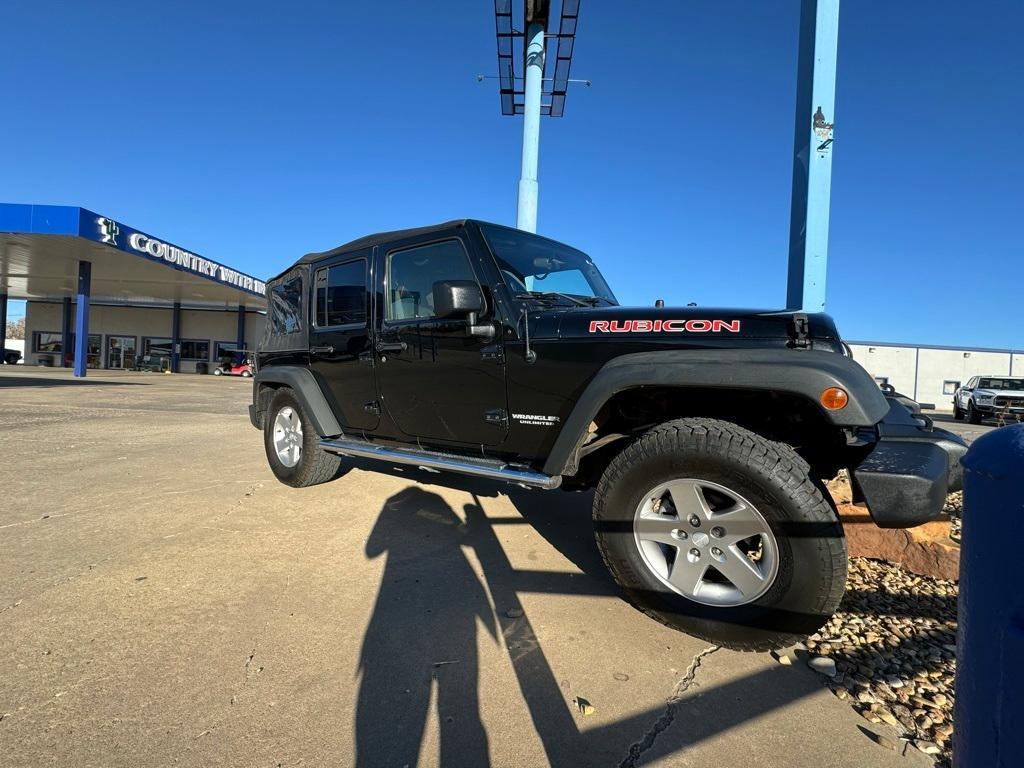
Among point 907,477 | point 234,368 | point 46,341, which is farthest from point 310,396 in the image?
point 46,341

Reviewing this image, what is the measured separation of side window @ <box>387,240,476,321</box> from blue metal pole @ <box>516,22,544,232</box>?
156 inches

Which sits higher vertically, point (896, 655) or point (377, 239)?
point (377, 239)

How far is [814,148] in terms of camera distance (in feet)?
13.6

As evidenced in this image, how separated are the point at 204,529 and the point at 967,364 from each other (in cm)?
4223

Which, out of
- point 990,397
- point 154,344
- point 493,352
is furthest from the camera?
point 154,344

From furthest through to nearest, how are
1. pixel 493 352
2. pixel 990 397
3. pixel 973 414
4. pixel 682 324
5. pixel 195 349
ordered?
pixel 195 349 → pixel 973 414 → pixel 990 397 → pixel 493 352 → pixel 682 324

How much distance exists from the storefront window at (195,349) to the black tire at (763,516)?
41.6 meters

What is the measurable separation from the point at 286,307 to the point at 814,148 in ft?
15.4

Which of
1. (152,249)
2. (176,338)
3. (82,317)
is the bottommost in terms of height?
(82,317)

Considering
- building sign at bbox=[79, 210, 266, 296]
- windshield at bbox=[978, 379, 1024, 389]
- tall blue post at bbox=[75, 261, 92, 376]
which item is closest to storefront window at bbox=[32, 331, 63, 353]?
building sign at bbox=[79, 210, 266, 296]

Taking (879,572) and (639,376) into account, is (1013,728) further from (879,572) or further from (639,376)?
(879,572)

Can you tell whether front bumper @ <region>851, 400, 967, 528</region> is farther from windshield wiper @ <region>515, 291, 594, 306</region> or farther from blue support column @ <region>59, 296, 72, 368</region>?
blue support column @ <region>59, 296, 72, 368</region>

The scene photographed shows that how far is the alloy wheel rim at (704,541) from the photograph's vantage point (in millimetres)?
2230

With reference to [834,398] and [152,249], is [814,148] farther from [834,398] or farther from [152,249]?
[152,249]
